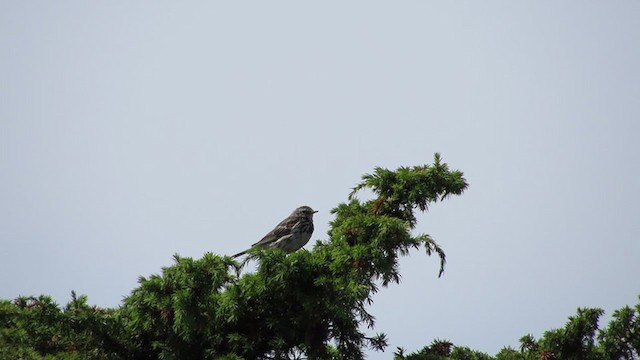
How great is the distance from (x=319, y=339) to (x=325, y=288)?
489 mm

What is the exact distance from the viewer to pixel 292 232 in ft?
35.8

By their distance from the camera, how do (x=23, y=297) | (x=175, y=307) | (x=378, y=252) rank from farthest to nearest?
1. (x=23, y=297)
2. (x=378, y=252)
3. (x=175, y=307)

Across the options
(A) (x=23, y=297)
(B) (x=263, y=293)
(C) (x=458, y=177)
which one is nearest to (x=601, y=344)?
(C) (x=458, y=177)

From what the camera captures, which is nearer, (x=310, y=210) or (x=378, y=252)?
(x=378, y=252)

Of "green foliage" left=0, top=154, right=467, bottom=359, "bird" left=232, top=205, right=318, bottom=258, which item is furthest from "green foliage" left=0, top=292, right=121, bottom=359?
"bird" left=232, top=205, right=318, bottom=258

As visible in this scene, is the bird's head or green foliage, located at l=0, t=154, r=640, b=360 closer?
green foliage, located at l=0, t=154, r=640, b=360

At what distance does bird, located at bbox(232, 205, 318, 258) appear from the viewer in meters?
10.8

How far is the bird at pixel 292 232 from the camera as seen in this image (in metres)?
10.8

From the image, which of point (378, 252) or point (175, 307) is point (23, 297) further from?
point (378, 252)

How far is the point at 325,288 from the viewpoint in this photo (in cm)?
575

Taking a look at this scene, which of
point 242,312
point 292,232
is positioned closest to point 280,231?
point 292,232

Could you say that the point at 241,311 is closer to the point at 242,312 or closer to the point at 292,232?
the point at 242,312

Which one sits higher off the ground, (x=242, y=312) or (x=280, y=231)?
(x=280, y=231)

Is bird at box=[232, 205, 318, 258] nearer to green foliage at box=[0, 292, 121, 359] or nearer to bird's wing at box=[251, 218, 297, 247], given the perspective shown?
bird's wing at box=[251, 218, 297, 247]
